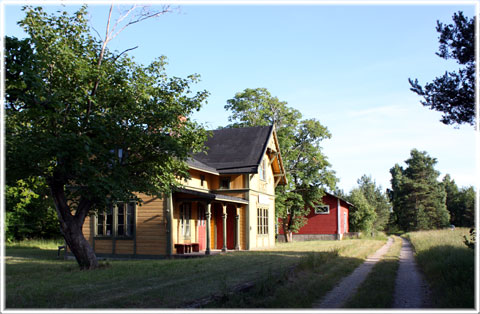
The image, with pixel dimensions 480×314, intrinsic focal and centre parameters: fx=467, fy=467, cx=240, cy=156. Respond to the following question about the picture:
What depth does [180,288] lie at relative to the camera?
1099 centimetres

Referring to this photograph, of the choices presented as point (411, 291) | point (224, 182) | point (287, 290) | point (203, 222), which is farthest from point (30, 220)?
point (411, 291)

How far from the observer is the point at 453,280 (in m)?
10.6

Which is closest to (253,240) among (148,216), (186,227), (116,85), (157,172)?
(186,227)

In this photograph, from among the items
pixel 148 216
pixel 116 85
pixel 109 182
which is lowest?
pixel 148 216

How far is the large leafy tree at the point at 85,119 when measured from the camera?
12961 millimetres

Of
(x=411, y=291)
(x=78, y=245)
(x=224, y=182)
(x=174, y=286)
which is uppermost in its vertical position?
(x=224, y=182)

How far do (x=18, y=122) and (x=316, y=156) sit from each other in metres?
27.7

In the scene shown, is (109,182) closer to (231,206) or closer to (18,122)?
(18,122)

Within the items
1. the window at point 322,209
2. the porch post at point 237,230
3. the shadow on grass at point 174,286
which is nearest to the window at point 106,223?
the shadow on grass at point 174,286

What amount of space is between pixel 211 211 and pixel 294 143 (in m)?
13.3

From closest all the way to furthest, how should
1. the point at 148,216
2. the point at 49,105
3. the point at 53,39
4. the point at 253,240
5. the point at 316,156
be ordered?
the point at 49,105 < the point at 53,39 < the point at 148,216 < the point at 253,240 < the point at 316,156

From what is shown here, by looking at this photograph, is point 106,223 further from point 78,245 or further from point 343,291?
point 343,291

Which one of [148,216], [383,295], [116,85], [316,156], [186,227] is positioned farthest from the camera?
[316,156]

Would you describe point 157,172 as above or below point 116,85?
below
